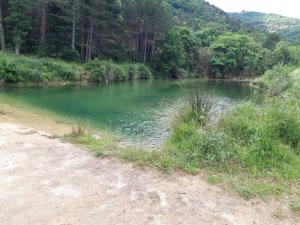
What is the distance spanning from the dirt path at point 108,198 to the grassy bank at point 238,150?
365 mm

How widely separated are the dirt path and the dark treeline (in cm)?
2511

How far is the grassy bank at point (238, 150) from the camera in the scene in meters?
4.89

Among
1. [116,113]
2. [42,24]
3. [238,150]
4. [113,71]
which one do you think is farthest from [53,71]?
[238,150]

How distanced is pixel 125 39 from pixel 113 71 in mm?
9560

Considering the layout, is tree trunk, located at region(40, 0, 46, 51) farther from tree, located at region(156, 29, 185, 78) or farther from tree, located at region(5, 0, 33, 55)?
tree, located at region(156, 29, 185, 78)

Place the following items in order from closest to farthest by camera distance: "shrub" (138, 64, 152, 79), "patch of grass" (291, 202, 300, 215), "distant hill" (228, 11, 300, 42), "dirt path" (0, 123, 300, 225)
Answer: "dirt path" (0, 123, 300, 225) < "patch of grass" (291, 202, 300, 215) < "shrub" (138, 64, 152, 79) < "distant hill" (228, 11, 300, 42)

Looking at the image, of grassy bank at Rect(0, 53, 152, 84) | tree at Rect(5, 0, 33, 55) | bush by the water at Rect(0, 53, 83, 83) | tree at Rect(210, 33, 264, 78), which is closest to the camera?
bush by the water at Rect(0, 53, 83, 83)

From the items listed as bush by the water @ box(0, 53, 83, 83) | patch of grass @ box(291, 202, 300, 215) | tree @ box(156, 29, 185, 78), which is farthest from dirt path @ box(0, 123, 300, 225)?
tree @ box(156, 29, 185, 78)

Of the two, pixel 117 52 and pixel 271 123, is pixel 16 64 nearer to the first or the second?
pixel 117 52

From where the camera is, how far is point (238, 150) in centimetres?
570

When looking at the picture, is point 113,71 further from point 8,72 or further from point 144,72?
point 8,72

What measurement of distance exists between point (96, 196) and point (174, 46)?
4222 centimetres

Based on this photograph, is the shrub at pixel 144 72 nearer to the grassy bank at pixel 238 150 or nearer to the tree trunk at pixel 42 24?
the tree trunk at pixel 42 24

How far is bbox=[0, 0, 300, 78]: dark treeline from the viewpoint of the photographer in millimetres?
29172
